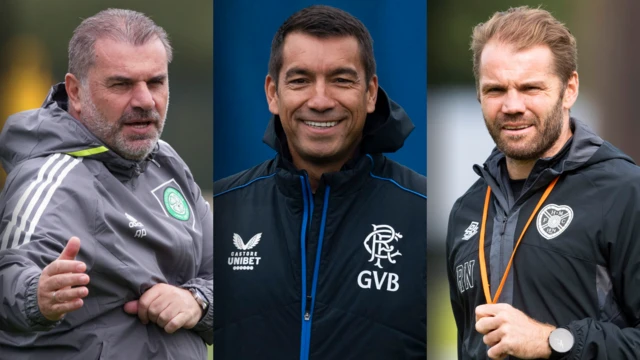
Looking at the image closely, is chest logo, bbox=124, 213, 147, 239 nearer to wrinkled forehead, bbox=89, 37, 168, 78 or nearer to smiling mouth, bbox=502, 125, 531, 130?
wrinkled forehead, bbox=89, 37, 168, 78

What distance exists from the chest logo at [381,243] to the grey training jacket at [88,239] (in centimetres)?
69

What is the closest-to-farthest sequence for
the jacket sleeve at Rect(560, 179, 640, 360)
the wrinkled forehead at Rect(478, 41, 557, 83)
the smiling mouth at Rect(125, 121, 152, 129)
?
1. the jacket sleeve at Rect(560, 179, 640, 360)
2. the wrinkled forehead at Rect(478, 41, 557, 83)
3. the smiling mouth at Rect(125, 121, 152, 129)

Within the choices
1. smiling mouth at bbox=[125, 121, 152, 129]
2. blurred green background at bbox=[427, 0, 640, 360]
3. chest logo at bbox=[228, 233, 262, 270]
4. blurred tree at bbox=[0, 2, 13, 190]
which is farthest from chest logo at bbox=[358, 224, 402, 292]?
blurred tree at bbox=[0, 2, 13, 190]

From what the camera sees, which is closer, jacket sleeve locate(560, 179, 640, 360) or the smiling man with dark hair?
jacket sleeve locate(560, 179, 640, 360)

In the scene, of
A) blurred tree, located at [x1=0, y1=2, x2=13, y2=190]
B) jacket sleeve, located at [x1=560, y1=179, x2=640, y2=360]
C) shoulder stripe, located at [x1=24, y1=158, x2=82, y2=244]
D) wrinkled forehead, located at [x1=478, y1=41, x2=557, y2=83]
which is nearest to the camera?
jacket sleeve, located at [x1=560, y1=179, x2=640, y2=360]

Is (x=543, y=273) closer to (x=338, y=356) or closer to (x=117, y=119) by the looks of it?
(x=338, y=356)

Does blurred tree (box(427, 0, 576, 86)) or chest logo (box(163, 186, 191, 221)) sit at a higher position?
blurred tree (box(427, 0, 576, 86))

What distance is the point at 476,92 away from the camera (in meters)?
3.63

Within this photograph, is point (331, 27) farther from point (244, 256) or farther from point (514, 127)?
point (244, 256)

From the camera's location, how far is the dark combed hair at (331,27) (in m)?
3.68

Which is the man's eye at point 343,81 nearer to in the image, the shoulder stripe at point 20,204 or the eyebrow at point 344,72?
the eyebrow at point 344,72

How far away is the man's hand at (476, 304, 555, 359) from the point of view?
10.2 feet

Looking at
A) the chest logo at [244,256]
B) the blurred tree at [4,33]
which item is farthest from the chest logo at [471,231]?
the blurred tree at [4,33]

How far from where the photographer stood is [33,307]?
3408mm
